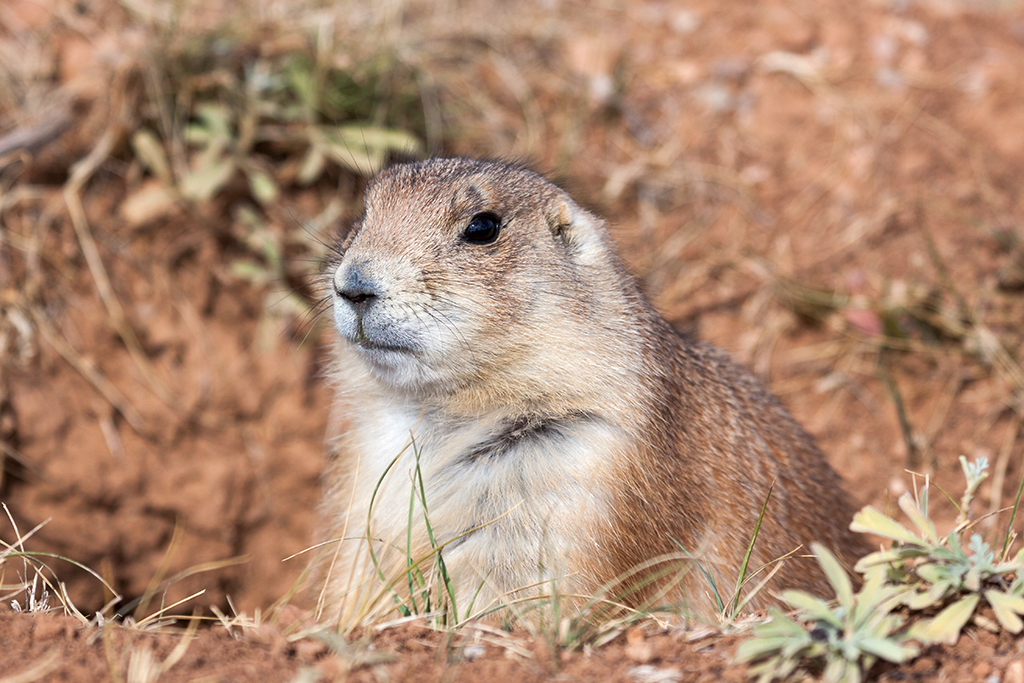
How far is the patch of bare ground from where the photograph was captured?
5.43m

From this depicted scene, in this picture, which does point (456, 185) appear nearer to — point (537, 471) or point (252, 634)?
point (537, 471)

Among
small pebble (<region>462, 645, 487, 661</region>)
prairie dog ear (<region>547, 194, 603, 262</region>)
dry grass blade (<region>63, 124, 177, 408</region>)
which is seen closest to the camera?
small pebble (<region>462, 645, 487, 661</region>)

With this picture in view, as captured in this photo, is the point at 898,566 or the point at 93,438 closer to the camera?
the point at 898,566

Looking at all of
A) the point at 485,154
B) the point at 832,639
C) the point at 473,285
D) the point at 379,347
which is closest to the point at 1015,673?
the point at 832,639

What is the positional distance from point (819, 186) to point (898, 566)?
15.1 feet

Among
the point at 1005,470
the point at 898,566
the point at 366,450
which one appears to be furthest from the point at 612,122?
the point at 898,566

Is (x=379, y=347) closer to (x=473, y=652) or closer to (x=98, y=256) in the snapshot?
(x=473, y=652)

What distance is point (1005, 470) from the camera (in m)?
4.86

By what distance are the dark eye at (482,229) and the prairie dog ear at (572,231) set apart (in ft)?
0.93

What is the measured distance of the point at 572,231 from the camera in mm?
3754

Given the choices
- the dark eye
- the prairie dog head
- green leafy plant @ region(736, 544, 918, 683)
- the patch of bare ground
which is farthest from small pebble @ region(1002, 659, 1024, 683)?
the patch of bare ground

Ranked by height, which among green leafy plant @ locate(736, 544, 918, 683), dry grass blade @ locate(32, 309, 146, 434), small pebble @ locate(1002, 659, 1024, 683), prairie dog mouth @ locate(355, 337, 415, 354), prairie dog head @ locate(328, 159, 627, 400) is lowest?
dry grass blade @ locate(32, 309, 146, 434)

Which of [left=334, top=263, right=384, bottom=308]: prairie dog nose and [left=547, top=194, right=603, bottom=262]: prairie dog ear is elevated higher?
[left=547, top=194, right=603, bottom=262]: prairie dog ear

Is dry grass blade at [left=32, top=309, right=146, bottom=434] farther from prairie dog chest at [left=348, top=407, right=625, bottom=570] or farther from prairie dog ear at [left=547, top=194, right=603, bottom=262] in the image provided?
prairie dog ear at [left=547, top=194, right=603, bottom=262]
